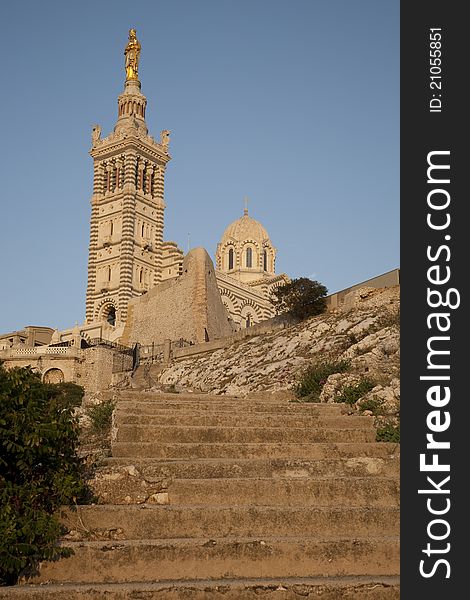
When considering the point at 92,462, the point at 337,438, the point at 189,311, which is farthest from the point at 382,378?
the point at 189,311

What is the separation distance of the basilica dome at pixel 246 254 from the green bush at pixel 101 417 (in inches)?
2344

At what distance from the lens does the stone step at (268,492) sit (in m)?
6.58

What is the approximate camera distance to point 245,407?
33.7ft

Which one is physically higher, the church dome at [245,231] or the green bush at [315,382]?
the church dome at [245,231]

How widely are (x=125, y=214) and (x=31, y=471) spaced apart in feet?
176

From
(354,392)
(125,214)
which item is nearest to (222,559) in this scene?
(354,392)

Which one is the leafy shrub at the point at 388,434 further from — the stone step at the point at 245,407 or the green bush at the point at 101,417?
the green bush at the point at 101,417

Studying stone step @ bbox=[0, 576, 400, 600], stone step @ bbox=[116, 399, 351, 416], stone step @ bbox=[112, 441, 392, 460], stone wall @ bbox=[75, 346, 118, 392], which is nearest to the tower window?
stone wall @ bbox=[75, 346, 118, 392]

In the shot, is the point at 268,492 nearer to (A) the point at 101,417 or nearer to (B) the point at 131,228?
(A) the point at 101,417

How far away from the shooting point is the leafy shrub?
27.9ft

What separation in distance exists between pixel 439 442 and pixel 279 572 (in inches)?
65.0

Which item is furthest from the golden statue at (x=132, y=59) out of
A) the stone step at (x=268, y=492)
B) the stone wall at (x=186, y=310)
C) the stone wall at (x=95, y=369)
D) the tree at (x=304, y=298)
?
the stone step at (x=268, y=492)

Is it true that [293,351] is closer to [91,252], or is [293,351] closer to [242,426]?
[242,426]

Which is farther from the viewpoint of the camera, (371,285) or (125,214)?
(125,214)
